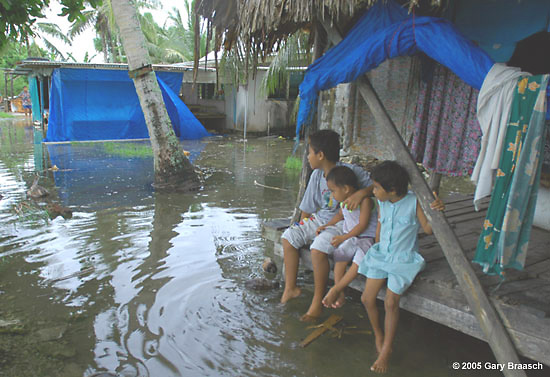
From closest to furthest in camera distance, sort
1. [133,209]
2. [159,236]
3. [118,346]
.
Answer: [118,346]
[159,236]
[133,209]

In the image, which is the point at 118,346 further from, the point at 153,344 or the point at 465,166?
the point at 465,166

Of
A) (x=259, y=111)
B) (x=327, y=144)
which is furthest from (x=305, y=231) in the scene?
(x=259, y=111)

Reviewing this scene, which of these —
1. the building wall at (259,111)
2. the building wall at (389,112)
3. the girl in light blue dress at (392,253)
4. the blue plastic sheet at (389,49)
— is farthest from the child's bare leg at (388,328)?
the building wall at (259,111)

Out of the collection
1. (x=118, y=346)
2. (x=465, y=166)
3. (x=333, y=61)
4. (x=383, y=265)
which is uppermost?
(x=333, y=61)

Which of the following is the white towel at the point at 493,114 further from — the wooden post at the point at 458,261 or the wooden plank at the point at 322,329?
the wooden plank at the point at 322,329

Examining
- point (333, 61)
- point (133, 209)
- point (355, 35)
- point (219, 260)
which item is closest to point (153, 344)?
point (219, 260)

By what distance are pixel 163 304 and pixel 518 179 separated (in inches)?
121

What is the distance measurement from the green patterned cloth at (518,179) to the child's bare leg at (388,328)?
0.68 meters

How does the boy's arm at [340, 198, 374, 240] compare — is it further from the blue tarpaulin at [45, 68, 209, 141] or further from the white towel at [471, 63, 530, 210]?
the blue tarpaulin at [45, 68, 209, 141]

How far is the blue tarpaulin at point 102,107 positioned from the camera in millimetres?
14422

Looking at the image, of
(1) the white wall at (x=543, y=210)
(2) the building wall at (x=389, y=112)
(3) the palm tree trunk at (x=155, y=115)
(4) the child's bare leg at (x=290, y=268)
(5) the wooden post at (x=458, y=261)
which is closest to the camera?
(5) the wooden post at (x=458, y=261)

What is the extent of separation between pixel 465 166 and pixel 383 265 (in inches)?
51.7

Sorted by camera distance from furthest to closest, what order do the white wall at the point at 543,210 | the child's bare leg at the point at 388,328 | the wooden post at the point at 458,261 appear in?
1. the white wall at the point at 543,210
2. the child's bare leg at the point at 388,328
3. the wooden post at the point at 458,261

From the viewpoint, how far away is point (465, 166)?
374 centimetres
